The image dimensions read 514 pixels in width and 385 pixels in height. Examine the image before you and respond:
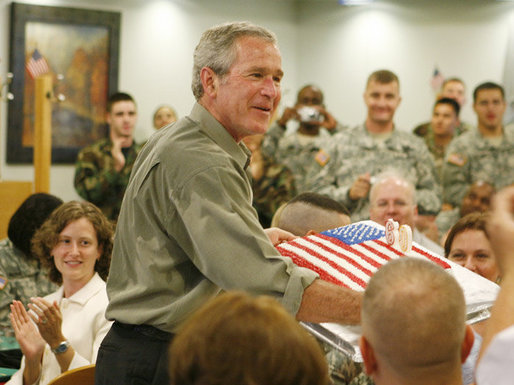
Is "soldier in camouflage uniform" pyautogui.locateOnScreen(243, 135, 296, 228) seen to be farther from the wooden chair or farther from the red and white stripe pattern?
the red and white stripe pattern

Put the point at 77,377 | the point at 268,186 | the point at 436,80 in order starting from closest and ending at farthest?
the point at 77,377 < the point at 268,186 < the point at 436,80

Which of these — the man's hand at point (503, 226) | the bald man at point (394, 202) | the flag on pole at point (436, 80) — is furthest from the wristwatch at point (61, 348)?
the flag on pole at point (436, 80)

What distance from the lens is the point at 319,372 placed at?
46.8 inches

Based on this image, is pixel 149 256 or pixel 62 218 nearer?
pixel 149 256

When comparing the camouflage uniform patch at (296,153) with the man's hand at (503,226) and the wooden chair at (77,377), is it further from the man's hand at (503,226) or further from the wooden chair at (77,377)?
the man's hand at (503,226)

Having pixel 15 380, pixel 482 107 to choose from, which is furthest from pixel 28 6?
pixel 15 380

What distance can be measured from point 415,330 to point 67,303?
218 cm

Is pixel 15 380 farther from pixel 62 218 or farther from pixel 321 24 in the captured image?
pixel 321 24

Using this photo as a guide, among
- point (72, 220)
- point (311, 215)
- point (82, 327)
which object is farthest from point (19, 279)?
point (311, 215)

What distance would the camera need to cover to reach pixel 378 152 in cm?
523

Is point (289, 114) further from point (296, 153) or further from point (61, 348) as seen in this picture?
point (61, 348)

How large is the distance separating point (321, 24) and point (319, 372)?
7.56 metres

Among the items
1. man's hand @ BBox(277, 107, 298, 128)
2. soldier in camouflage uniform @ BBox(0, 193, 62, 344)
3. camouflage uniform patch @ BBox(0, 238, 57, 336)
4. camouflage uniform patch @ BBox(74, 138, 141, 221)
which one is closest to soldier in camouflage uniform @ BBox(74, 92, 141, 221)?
camouflage uniform patch @ BBox(74, 138, 141, 221)

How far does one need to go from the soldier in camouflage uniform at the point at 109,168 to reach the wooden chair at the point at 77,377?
3.38 metres
